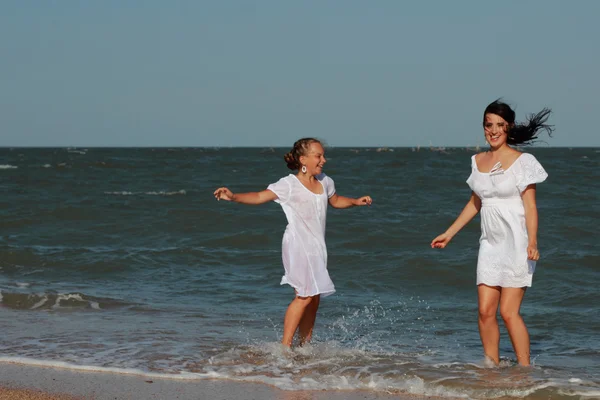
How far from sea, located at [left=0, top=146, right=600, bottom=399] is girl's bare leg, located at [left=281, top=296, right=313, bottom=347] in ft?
0.57

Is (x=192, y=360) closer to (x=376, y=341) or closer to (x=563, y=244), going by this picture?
(x=376, y=341)

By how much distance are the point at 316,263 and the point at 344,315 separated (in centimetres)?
250

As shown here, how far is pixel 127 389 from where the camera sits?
17.4ft

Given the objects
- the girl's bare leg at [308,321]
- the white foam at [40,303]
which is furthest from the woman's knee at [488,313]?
the white foam at [40,303]

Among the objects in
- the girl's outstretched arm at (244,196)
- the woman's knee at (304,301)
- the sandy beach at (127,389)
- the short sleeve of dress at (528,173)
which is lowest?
the sandy beach at (127,389)

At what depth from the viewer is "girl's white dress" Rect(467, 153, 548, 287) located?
556cm

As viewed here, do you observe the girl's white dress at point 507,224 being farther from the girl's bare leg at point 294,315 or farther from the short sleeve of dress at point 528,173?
the girl's bare leg at point 294,315

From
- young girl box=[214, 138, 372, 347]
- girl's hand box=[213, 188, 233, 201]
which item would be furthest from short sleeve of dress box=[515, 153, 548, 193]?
girl's hand box=[213, 188, 233, 201]

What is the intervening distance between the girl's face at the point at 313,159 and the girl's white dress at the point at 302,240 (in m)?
0.13

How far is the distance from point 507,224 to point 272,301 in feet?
14.0

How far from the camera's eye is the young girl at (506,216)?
5.55 metres

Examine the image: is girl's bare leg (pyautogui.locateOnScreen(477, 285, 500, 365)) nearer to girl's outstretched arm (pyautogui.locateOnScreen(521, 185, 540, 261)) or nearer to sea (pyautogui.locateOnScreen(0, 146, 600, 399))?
sea (pyautogui.locateOnScreen(0, 146, 600, 399))
